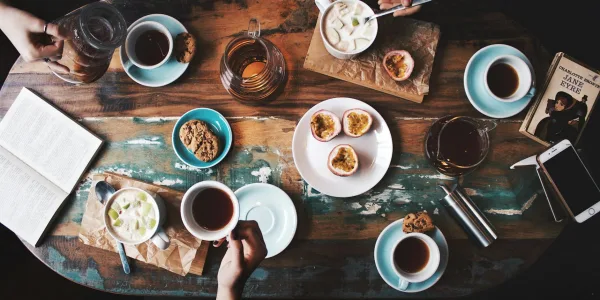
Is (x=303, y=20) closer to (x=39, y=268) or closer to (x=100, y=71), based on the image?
(x=100, y=71)

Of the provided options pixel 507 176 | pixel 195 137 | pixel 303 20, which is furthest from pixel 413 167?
pixel 195 137

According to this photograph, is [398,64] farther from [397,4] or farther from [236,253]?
[236,253]

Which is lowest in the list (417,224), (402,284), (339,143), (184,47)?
(402,284)

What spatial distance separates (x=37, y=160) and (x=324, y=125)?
4.72 ft

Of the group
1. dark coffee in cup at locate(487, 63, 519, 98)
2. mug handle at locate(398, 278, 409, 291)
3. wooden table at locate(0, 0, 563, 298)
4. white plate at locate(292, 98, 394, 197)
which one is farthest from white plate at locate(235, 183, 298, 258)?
dark coffee in cup at locate(487, 63, 519, 98)

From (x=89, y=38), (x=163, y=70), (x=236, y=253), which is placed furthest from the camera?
(x=163, y=70)

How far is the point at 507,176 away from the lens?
1.98 m

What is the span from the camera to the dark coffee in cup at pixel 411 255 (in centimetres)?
191

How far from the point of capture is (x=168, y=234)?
195 centimetres

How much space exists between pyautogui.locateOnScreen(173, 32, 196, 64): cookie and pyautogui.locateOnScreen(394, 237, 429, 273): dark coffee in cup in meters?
1.35

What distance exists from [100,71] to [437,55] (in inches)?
65.5

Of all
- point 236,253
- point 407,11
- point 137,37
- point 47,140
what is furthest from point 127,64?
point 407,11

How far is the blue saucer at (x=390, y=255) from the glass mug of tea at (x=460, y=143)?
12.9 inches

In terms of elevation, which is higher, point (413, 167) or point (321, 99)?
point (321, 99)
